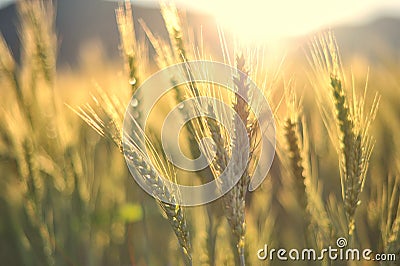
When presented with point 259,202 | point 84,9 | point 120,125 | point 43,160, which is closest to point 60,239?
point 43,160

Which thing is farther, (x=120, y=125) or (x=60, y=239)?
(x=60, y=239)

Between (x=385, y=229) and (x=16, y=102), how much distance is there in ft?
4.84

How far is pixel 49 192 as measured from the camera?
7.81 ft

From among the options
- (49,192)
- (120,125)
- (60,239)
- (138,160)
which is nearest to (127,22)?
(120,125)

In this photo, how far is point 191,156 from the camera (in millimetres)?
1428

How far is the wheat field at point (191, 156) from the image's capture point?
1184mm

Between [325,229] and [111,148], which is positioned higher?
[111,148]

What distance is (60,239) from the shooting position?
6.84ft

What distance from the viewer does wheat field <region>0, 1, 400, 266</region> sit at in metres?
1.18

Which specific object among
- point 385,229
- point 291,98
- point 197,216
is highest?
point 291,98

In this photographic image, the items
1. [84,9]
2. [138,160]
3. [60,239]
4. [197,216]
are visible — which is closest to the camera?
[138,160]

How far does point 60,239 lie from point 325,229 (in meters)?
1.19

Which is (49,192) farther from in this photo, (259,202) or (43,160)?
(259,202)

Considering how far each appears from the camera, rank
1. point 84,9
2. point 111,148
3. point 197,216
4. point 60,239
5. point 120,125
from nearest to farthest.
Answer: point 120,125
point 197,216
point 60,239
point 111,148
point 84,9
